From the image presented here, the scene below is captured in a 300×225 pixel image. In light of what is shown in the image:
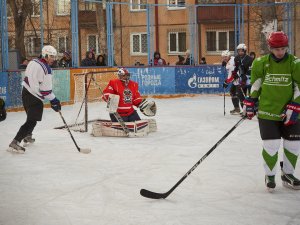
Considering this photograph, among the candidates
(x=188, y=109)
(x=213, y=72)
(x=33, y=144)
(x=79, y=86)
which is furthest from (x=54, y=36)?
(x=33, y=144)

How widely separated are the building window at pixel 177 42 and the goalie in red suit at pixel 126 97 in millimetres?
17894

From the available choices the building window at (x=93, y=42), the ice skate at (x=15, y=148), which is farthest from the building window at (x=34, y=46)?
the ice skate at (x=15, y=148)

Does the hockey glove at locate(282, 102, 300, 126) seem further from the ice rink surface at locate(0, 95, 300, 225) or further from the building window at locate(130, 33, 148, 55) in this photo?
the building window at locate(130, 33, 148, 55)

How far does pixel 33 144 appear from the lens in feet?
27.3

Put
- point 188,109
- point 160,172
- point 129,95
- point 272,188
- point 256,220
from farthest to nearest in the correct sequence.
Answer: point 188,109 → point 129,95 → point 160,172 → point 272,188 → point 256,220

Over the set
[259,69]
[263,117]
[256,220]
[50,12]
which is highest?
[50,12]

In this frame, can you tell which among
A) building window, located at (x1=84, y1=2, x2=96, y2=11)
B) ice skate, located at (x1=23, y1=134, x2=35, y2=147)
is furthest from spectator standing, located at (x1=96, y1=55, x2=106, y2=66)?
building window, located at (x1=84, y1=2, x2=96, y2=11)

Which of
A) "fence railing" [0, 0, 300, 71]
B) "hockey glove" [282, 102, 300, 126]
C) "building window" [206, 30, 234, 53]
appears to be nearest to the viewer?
"hockey glove" [282, 102, 300, 126]

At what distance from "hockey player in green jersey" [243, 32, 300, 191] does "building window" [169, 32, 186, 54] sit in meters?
21.8

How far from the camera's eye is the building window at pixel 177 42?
2709cm

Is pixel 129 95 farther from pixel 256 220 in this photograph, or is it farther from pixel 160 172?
pixel 256 220

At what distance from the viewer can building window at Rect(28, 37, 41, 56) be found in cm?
2705

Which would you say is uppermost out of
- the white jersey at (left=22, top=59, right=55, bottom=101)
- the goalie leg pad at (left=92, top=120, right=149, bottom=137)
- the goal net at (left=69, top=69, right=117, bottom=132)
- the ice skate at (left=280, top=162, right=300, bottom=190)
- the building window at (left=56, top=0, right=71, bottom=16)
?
the building window at (left=56, top=0, right=71, bottom=16)

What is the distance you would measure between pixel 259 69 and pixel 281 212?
1312 mm
